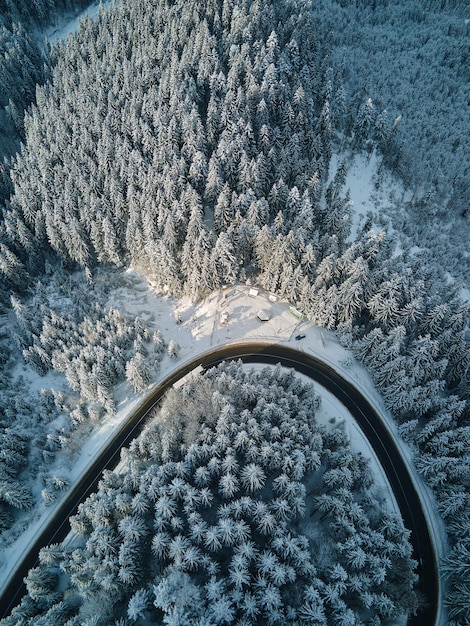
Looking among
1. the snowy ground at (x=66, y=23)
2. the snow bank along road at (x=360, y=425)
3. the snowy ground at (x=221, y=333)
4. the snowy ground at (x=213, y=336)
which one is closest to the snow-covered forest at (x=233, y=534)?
the snow bank along road at (x=360, y=425)

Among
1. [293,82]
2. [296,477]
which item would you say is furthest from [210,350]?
[293,82]

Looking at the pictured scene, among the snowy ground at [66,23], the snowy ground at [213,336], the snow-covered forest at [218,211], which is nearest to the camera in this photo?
the snowy ground at [213,336]

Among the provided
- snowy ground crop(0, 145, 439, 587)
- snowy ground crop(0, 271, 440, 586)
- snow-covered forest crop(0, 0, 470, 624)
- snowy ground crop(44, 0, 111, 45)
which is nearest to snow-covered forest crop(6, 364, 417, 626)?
snow-covered forest crop(0, 0, 470, 624)

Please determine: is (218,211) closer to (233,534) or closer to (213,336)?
(213,336)

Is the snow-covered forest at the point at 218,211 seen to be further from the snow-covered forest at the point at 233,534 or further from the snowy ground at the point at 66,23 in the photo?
the snowy ground at the point at 66,23

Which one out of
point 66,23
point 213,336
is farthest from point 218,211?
point 66,23
